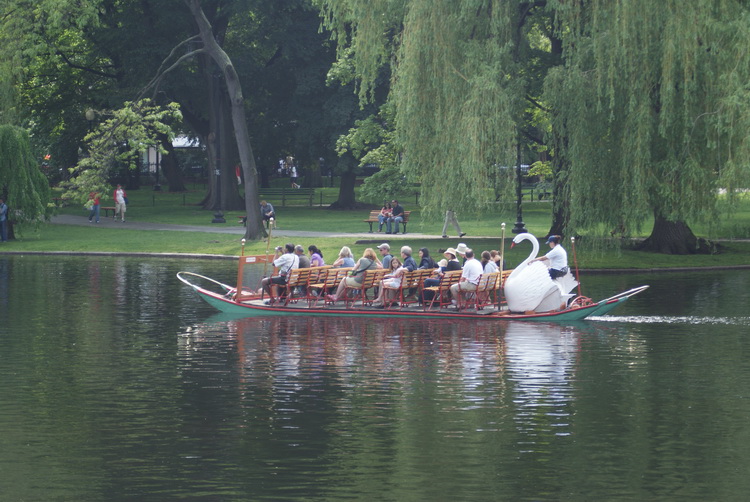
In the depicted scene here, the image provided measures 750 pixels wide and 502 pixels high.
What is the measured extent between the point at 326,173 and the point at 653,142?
70.4 metres

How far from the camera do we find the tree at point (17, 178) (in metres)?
43.9

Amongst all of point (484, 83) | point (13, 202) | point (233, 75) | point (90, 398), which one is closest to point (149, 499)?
point (90, 398)

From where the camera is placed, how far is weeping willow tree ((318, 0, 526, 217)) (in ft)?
103

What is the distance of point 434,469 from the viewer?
37.7ft

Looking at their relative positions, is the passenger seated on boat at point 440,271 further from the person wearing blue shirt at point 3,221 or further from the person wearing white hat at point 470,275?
the person wearing blue shirt at point 3,221

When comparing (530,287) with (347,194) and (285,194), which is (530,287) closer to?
(347,194)

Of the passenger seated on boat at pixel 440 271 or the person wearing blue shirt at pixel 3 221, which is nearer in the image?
the passenger seated on boat at pixel 440 271

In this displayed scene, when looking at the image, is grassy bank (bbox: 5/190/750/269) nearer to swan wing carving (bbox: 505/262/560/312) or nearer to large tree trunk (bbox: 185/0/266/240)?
large tree trunk (bbox: 185/0/266/240)

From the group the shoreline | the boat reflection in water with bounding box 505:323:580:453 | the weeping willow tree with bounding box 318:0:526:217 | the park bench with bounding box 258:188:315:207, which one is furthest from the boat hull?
the park bench with bounding box 258:188:315:207

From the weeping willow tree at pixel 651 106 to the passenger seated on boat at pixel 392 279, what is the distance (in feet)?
26.9

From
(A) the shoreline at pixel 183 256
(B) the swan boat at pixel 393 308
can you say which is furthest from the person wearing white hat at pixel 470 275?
(A) the shoreline at pixel 183 256

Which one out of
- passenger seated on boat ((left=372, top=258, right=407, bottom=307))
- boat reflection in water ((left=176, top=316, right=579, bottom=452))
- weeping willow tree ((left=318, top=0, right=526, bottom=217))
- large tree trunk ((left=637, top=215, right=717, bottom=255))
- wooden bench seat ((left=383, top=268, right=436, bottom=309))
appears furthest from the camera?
large tree trunk ((left=637, top=215, right=717, bottom=255))

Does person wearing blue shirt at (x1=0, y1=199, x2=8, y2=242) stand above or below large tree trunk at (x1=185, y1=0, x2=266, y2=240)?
below

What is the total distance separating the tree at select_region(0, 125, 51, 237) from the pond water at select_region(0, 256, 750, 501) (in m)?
20.9
